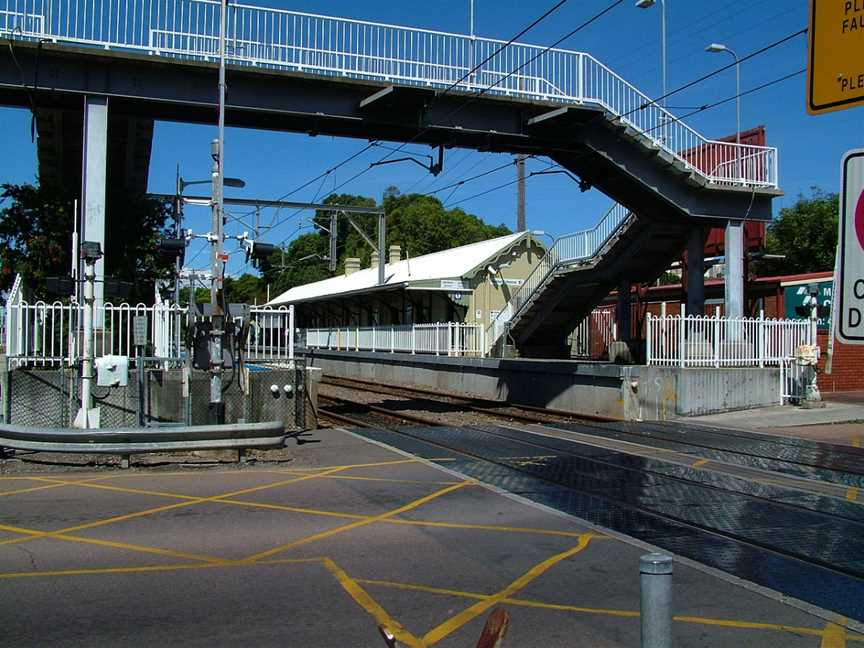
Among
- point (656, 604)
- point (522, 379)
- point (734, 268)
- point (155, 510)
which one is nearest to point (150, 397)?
point (155, 510)

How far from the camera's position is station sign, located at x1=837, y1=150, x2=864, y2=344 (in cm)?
326

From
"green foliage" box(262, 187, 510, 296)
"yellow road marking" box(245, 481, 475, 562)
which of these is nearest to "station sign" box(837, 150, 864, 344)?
"yellow road marking" box(245, 481, 475, 562)

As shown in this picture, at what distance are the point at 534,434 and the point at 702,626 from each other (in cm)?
1044

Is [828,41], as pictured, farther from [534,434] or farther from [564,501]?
[534,434]

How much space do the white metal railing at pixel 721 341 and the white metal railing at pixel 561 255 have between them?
212 inches

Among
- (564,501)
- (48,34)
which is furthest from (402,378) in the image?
(564,501)

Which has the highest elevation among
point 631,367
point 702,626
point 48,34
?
point 48,34

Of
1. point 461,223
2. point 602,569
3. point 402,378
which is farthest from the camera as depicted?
point 461,223

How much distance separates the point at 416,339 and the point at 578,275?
913cm

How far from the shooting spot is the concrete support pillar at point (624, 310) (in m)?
26.3

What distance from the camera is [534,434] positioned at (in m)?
15.9

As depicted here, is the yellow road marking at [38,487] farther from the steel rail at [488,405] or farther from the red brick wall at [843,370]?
the red brick wall at [843,370]

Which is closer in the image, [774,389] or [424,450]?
[424,450]

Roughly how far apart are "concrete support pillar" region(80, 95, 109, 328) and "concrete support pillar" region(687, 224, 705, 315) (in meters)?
14.7
